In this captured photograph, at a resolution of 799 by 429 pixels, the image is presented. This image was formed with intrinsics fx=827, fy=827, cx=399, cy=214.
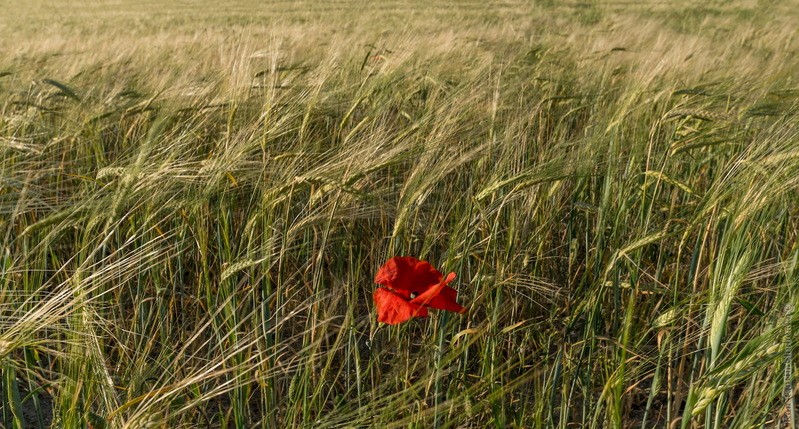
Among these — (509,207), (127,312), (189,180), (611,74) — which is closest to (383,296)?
(189,180)

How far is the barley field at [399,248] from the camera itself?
3.37 feet

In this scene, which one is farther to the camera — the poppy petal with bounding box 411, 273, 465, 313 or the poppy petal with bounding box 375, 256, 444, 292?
the poppy petal with bounding box 375, 256, 444, 292

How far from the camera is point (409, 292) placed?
108 centimetres

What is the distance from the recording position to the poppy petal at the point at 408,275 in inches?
43.1

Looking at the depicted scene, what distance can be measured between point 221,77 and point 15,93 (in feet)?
1.60

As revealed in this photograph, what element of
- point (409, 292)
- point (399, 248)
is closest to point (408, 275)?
point (409, 292)

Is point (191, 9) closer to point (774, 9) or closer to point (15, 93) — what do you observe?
point (774, 9)

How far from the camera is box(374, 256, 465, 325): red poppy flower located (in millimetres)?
991

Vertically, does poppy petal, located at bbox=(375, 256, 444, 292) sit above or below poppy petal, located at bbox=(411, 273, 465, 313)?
below

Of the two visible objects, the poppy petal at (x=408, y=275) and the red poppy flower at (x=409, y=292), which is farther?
the poppy petal at (x=408, y=275)

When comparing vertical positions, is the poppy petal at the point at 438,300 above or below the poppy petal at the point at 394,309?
above

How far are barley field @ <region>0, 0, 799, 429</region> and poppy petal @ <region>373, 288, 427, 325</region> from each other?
0.05m

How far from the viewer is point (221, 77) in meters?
2.12

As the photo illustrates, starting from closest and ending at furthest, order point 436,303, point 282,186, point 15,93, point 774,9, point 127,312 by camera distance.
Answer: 1. point 436,303
2. point 282,186
3. point 127,312
4. point 15,93
5. point 774,9
